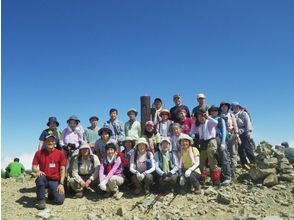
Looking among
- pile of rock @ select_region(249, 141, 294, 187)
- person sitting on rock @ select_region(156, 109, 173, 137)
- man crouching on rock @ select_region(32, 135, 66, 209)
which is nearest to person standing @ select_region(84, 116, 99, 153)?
man crouching on rock @ select_region(32, 135, 66, 209)

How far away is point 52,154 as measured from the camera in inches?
458

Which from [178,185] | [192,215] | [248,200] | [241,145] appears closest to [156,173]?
[178,185]

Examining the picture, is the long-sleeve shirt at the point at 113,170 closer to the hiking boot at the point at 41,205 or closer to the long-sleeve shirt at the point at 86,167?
the long-sleeve shirt at the point at 86,167

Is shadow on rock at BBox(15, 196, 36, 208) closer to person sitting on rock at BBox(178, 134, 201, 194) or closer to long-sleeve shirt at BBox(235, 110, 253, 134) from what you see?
person sitting on rock at BBox(178, 134, 201, 194)

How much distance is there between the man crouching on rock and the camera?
447 inches

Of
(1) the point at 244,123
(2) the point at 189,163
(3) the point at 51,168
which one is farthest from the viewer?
(1) the point at 244,123

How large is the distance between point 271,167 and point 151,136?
17.5ft

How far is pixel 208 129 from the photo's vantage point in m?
12.3

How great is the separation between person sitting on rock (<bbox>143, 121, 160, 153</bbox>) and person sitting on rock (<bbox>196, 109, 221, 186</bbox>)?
147 cm

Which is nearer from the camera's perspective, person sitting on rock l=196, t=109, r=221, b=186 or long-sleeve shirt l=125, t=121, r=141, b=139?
person sitting on rock l=196, t=109, r=221, b=186

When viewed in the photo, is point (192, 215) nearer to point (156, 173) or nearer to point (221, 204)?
point (221, 204)

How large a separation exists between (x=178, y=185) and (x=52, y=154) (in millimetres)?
4297

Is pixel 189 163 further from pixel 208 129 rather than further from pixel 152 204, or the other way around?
pixel 152 204

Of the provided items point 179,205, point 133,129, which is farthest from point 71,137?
point 179,205
